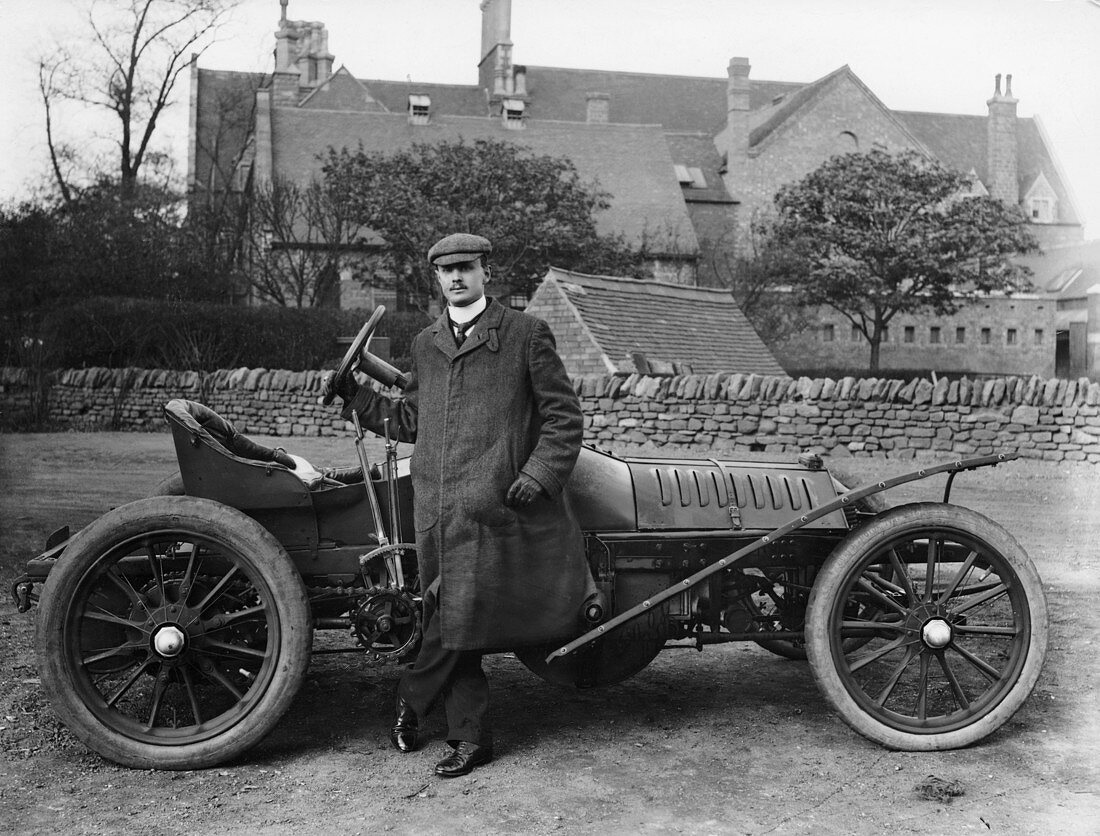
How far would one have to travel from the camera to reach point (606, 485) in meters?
3.93

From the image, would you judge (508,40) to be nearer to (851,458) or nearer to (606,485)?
(851,458)

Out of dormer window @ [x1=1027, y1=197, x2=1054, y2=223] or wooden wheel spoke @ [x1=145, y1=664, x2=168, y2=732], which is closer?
wooden wheel spoke @ [x1=145, y1=664, x2=168, y2=732]

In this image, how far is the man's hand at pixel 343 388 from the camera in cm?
373

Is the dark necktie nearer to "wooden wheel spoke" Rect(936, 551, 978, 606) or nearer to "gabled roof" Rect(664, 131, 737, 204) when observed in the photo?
"wooden wheel spoke" Rect(936, 551, 978, 606)

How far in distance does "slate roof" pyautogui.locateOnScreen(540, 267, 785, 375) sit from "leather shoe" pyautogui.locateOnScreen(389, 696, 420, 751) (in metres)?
12.9

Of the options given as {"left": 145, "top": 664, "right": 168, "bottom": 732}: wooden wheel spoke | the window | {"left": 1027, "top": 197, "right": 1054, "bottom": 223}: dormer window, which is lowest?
{"left": 145, "top": 664, "right": 168, "bottom": 732}: wooden wheel spoke

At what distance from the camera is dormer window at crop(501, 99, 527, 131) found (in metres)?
38.8

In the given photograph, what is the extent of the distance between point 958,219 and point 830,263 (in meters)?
3.65

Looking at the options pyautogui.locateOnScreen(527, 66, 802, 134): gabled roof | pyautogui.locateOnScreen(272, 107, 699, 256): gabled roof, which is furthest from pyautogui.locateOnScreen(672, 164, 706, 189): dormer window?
pyautogui.locateOnScreen(527, 66, 802, 134): gabled roof

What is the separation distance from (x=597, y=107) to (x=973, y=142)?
15493 millimetres

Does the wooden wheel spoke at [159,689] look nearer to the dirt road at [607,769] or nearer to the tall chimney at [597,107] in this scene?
the dirt road at [607,769]

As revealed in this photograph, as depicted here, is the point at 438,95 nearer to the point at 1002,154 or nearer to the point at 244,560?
the point at 1002,154

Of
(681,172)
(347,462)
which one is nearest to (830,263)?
(681,172)

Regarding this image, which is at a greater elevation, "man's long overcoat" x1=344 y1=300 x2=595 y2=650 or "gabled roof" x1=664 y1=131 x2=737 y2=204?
"gabled roof" x1=664 y1=131 x2=737 y2=204
